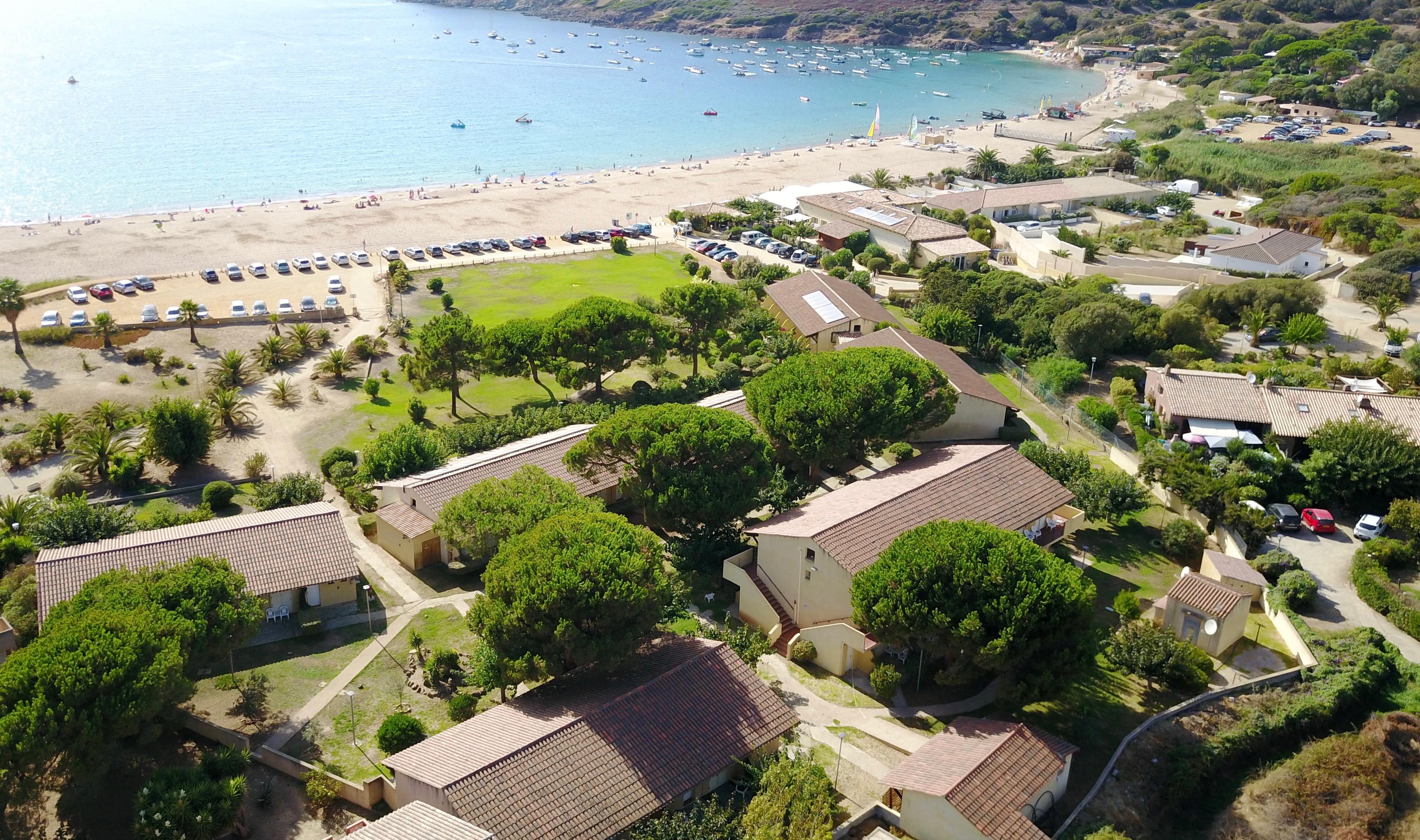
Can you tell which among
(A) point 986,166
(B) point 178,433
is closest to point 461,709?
(B) point 178,433

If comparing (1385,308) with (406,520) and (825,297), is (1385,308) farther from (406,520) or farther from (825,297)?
(406,520)

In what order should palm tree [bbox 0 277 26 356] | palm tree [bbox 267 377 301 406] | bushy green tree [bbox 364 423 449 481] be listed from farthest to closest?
palm tree [bbox 0 277 26 356]
palm tree [bbox 267 377 301 406]
bushy green tree [bbox 364 423 449 481]

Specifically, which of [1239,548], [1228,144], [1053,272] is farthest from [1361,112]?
[1239,548]

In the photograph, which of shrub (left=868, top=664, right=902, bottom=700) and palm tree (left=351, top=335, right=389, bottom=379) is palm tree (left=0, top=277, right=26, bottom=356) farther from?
shrub (left=868, top=664, right=902, bottom=700)

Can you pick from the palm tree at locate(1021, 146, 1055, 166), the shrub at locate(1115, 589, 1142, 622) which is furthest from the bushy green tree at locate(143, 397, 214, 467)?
the palm tree at locate(1021, 146, 1055, 166)

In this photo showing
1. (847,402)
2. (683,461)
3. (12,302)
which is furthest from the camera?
(12,302)
